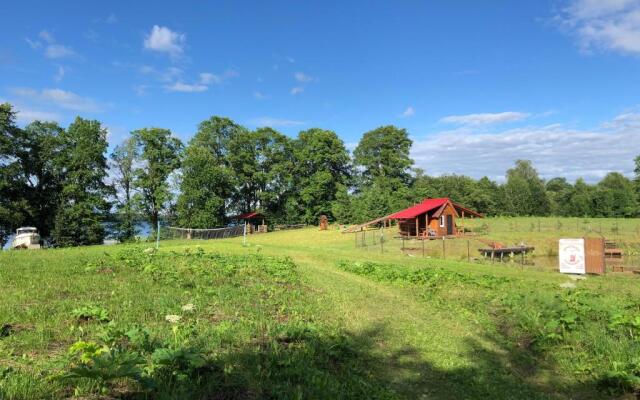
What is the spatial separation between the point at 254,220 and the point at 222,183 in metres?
7.11

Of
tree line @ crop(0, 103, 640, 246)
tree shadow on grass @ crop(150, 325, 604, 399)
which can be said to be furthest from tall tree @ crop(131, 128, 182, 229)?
tree shadow on grass @ crop(150, 325, 604, 399)

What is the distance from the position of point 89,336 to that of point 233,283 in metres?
4.82

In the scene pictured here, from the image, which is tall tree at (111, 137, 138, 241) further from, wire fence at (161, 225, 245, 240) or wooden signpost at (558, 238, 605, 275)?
wooden signpost at (558, 238, 605, 275)

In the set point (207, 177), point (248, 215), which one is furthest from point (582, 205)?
point (207, 177)

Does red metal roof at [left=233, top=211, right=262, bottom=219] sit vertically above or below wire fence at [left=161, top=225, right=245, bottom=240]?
A: above

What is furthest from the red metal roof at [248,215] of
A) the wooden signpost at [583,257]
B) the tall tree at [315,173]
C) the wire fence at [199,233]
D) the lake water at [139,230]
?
the wooden signpost at [583,257]

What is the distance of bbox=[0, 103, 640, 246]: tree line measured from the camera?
143ft

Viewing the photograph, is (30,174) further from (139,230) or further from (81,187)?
(139,230)

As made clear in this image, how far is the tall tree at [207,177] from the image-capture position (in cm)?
5300

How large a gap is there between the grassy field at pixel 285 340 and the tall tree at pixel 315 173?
53.5 meters

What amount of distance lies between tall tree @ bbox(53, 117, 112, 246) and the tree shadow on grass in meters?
44.4

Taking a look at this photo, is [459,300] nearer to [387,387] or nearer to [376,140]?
[387,387]

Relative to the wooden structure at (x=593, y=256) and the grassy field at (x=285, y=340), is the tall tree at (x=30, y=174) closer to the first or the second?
the grassy field at (x=285, y=340)

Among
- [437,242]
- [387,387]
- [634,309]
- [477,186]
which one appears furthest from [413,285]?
[477,186]
